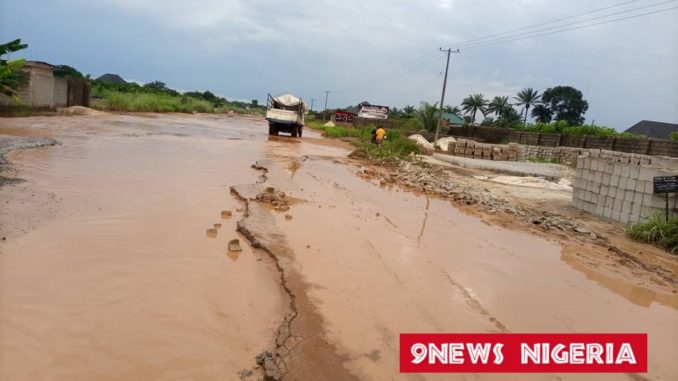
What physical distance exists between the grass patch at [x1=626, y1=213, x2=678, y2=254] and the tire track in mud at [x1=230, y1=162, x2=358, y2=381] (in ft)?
20.9

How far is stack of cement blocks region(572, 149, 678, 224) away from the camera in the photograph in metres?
8.24

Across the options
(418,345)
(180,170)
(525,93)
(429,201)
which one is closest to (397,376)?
(418,345)

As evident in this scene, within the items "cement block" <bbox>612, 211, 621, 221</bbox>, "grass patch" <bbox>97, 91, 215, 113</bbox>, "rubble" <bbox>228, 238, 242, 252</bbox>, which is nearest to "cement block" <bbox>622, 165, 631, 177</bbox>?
"cement block" <bbox>612, 211, 621, 221</bbox>

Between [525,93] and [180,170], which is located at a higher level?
[525,93]

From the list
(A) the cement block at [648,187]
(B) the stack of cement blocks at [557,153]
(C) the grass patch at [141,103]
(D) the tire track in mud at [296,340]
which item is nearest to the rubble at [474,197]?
(A) the cement block at [648,187]

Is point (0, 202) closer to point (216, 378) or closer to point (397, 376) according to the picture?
point (216, 378)

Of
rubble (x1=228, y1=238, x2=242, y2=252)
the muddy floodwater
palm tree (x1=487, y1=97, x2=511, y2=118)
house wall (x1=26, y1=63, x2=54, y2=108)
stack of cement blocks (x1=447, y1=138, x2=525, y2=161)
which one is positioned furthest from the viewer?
Result: palm tree (x1=487, y1=97, x2=511, y2=118)

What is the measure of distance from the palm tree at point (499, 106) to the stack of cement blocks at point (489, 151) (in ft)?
134

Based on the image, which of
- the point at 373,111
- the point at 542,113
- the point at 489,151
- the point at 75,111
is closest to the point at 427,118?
the point at 489,151

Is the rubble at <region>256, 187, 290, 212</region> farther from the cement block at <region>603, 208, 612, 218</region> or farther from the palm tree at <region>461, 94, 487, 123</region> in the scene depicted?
the palm tree at <region>461, 94, 487, 123</region>

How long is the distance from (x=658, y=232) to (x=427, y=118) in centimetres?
2617

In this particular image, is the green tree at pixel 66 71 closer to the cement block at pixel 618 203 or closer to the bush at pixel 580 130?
the bush at pixel 580 130

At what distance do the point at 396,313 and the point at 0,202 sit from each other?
18.3ft

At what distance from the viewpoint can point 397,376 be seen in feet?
10.1
